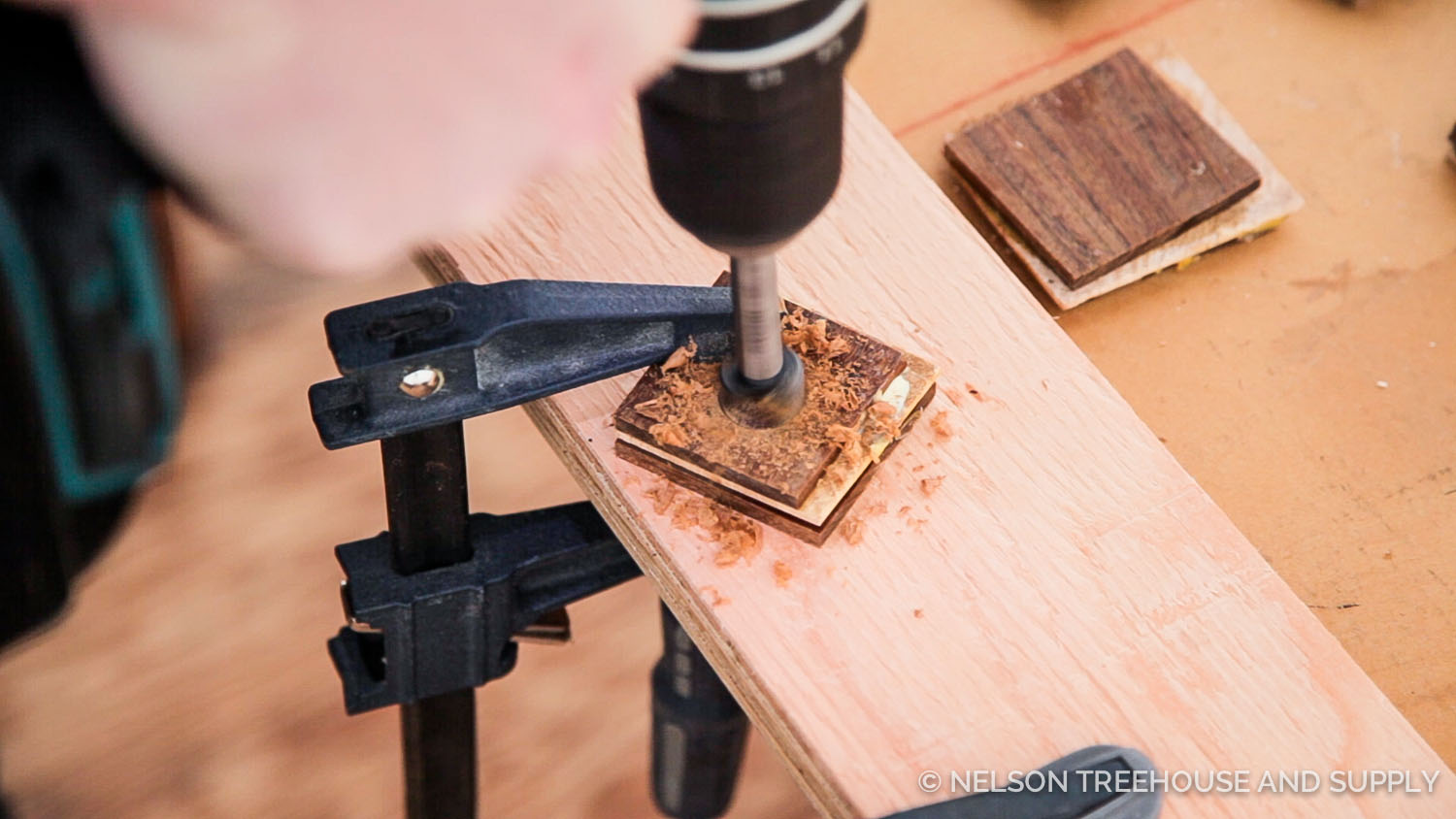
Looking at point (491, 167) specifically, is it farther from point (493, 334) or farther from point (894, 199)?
point (894, 199)

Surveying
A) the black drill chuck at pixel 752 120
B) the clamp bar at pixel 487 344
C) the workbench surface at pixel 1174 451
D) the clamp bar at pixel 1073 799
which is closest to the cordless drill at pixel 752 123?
the black drill chuck at pixel 752 120

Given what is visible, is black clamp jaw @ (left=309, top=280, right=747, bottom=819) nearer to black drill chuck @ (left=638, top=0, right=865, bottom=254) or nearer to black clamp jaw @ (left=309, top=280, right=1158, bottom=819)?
black clamp jaw @ (left=309, top=280, right=1158, bottom=819)

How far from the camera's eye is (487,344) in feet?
2.12

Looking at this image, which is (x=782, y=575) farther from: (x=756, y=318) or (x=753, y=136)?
(x=753, y=136)

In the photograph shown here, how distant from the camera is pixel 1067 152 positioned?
0.85 m

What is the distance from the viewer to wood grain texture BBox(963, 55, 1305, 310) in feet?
2.70

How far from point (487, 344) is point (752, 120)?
22cm

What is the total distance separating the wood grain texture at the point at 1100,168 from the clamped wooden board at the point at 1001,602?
3.0 inches

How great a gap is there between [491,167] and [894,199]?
46cm

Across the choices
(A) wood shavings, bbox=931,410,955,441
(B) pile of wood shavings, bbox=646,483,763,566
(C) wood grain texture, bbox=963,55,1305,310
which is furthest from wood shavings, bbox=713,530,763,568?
(C) wood grain texture, bbox=963,55,1305,310

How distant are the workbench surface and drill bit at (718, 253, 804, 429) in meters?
0.24

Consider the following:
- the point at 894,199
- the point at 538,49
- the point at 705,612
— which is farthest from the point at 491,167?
the point at 894,199

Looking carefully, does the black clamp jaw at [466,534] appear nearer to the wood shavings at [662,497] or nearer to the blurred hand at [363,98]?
the wood shavings at [662,497]

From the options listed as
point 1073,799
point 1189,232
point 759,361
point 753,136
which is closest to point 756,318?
point 759,361
